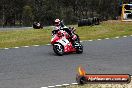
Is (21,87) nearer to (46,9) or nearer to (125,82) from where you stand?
(125,82)

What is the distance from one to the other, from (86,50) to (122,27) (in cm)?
1315

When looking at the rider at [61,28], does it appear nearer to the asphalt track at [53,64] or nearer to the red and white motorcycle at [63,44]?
the red and white motorcycle at [63,44]

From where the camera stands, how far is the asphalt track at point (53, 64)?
11.8 metres

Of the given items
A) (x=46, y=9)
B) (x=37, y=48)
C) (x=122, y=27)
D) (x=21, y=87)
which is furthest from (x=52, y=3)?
(x=21, y=87)

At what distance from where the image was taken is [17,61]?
15227 millimetres

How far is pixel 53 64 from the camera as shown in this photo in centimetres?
1454

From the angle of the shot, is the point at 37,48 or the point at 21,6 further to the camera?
the point at 21,6

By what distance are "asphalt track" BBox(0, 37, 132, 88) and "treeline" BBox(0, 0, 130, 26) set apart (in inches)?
2097

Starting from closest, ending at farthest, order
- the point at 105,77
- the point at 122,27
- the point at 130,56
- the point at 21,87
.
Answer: the point at 105,77 → the point at 21,87 → the point at 130,56 → the point at 122,27

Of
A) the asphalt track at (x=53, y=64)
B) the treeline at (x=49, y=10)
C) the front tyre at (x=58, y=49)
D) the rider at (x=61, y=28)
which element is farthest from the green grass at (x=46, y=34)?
the treeline at (x=49, y=10)

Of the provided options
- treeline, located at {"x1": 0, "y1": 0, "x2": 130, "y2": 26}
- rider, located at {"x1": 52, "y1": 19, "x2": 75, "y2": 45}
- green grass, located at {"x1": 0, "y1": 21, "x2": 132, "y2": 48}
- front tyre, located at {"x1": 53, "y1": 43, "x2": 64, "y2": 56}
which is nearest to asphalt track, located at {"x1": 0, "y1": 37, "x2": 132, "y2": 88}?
front tyre, located at {"x1": 53, "y1": 43, "x2": 64, "y2": 56}

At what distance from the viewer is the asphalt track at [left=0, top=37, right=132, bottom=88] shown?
38.6ft

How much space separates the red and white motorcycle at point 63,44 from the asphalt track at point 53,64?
11.4 inches

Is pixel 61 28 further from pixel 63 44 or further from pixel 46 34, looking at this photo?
pixel 46 34
